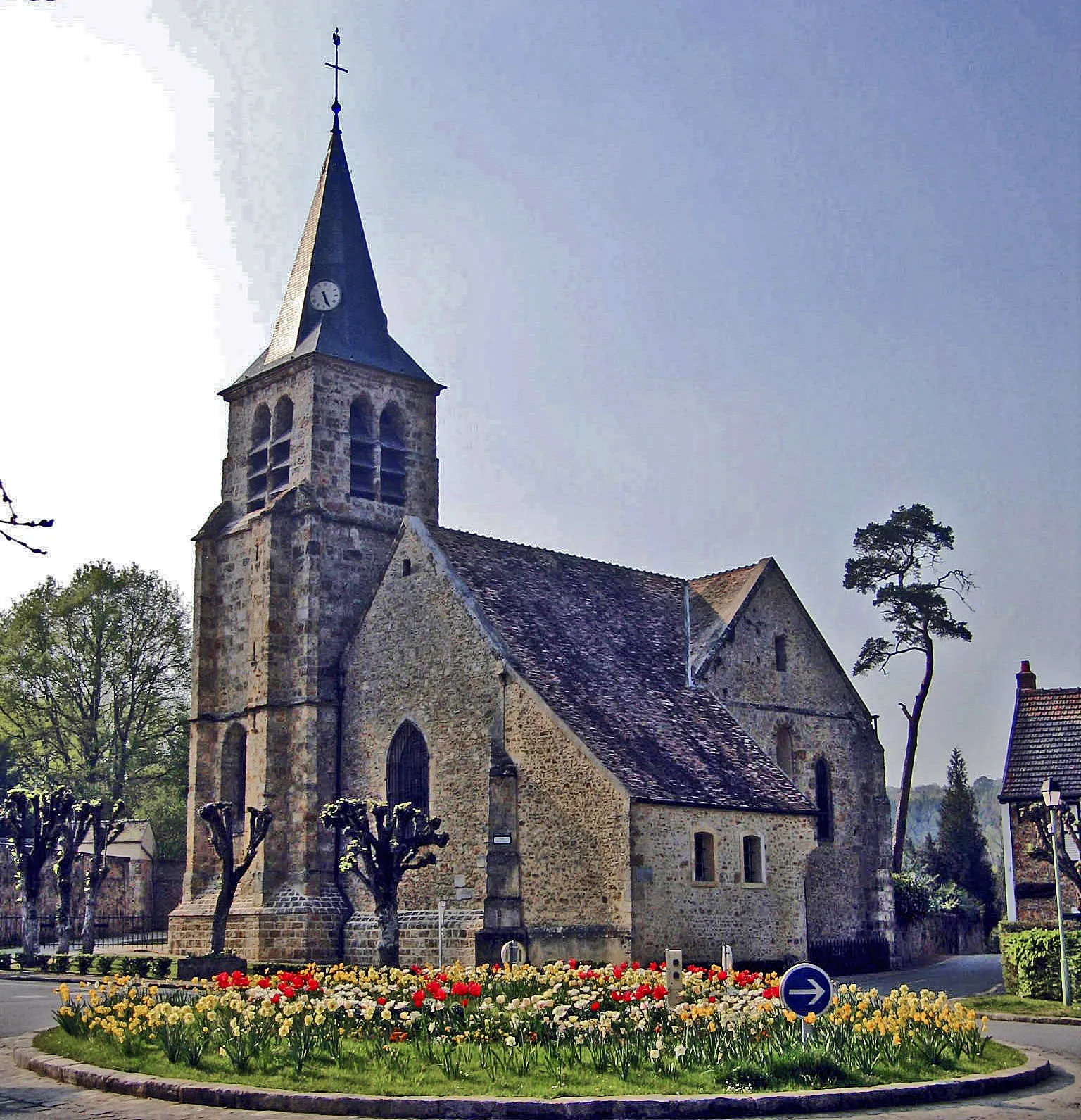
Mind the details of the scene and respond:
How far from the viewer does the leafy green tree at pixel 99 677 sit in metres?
53.6

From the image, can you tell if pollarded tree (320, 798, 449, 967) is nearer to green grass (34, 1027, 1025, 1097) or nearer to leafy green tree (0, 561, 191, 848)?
green grass (34, 1027, 1025, 1097)

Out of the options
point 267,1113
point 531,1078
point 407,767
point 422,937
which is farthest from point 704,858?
point 267,1113

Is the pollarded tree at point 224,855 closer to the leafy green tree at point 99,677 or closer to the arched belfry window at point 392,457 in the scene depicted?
the arched belfry window at point 392,457

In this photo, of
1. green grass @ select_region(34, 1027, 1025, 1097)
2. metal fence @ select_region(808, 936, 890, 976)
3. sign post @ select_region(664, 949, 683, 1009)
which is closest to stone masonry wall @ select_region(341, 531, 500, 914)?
metal fence @ select_region(808, 936, 890, 976)

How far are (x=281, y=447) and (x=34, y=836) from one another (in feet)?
40.3

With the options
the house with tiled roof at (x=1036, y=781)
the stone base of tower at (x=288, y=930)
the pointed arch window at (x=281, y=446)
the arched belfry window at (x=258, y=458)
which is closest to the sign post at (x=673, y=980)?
the stone base of tower at (x=288, y=930)

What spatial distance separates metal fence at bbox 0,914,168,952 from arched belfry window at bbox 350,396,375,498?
1644cm

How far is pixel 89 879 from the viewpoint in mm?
37906

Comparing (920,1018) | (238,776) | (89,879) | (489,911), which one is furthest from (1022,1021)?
(89,879)

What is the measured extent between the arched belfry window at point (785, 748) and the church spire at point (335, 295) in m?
13.9

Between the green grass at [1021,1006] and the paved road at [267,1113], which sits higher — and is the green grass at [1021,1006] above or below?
below

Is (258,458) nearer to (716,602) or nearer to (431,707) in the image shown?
(431,707)

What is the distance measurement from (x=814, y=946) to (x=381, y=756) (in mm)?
11370

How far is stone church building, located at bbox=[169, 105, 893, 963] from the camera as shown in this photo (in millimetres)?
27062
